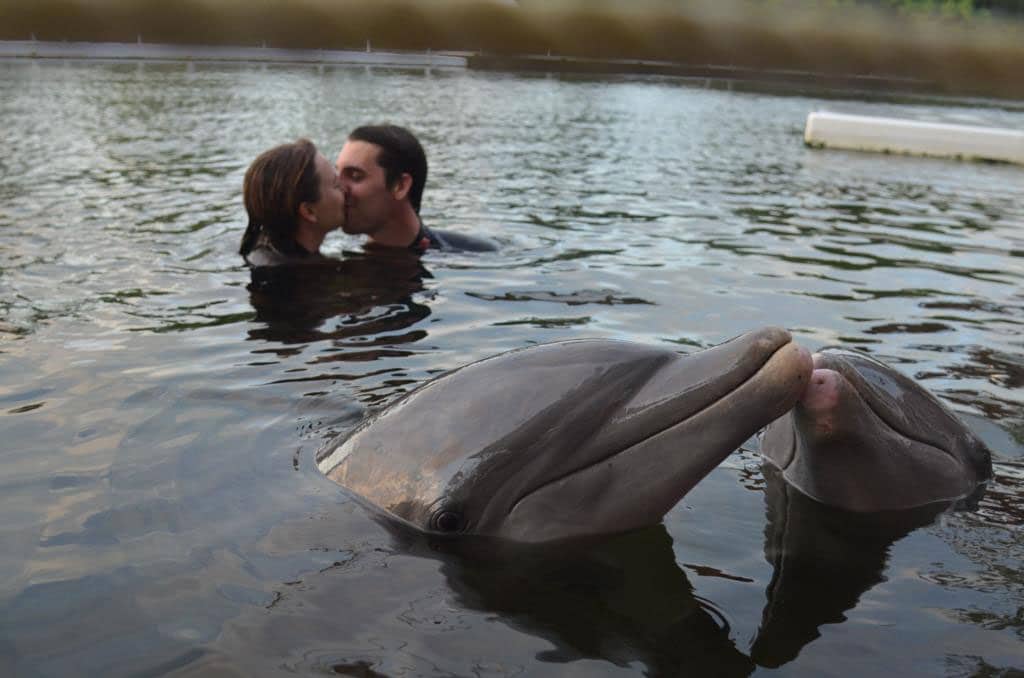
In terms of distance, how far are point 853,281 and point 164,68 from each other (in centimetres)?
2812

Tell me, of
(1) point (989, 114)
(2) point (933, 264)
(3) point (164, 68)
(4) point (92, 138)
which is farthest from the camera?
(3) point (164, 68)

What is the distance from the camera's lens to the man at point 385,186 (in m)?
8.88

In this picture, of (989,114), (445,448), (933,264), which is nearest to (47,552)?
(445,448)

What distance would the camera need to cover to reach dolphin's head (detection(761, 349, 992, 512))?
3.91 metres

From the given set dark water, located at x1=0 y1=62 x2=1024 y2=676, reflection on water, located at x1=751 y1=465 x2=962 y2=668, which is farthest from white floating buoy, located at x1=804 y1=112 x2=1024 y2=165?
reflection on water, located at x1=751 y1=465 x2=962 y2=668

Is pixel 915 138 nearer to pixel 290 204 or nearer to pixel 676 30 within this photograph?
pixel 290 204

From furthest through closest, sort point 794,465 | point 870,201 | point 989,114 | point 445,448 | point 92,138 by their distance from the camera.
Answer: point 989,114
point 92,138
point 870,201
point 794,465
point 445,448

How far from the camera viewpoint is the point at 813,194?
527 inches

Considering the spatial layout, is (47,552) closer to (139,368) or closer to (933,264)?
(139,368)

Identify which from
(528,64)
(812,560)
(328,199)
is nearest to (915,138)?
(328,199)

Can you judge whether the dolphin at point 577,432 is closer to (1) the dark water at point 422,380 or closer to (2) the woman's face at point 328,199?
(1) the dark water at point 422,380

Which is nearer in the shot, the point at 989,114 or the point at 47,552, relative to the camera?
the point at 47,552

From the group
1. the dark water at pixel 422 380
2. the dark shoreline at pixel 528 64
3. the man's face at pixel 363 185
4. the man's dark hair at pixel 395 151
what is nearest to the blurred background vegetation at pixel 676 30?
the dark shoreline at pixel 528 64

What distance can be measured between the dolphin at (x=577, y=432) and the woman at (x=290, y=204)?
4.80 metres
